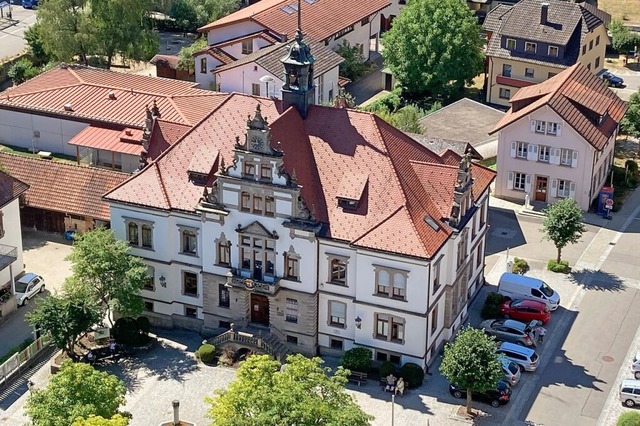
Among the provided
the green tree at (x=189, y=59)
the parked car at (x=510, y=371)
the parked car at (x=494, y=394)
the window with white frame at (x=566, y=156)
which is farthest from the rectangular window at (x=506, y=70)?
the parked car at (x=494, y=394)

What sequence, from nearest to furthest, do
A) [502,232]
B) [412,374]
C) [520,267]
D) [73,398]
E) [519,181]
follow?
[73,398], [412,374], [520,267], [502,232], [519,181]

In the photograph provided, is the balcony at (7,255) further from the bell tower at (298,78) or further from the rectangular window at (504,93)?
the rectangular window at (504,93)

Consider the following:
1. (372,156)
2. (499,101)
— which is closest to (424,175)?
(372,156)

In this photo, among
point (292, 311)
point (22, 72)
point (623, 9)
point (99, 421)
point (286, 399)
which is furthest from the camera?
point (623, 9)

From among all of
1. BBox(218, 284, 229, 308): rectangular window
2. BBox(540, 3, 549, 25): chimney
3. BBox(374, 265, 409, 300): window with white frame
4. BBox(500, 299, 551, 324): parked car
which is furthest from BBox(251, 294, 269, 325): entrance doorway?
BBox(540, 3, 549, 25): chimney

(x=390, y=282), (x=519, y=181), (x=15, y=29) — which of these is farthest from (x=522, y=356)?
(x=15, y=29)

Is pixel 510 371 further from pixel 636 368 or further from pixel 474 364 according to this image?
pixel 636 368
